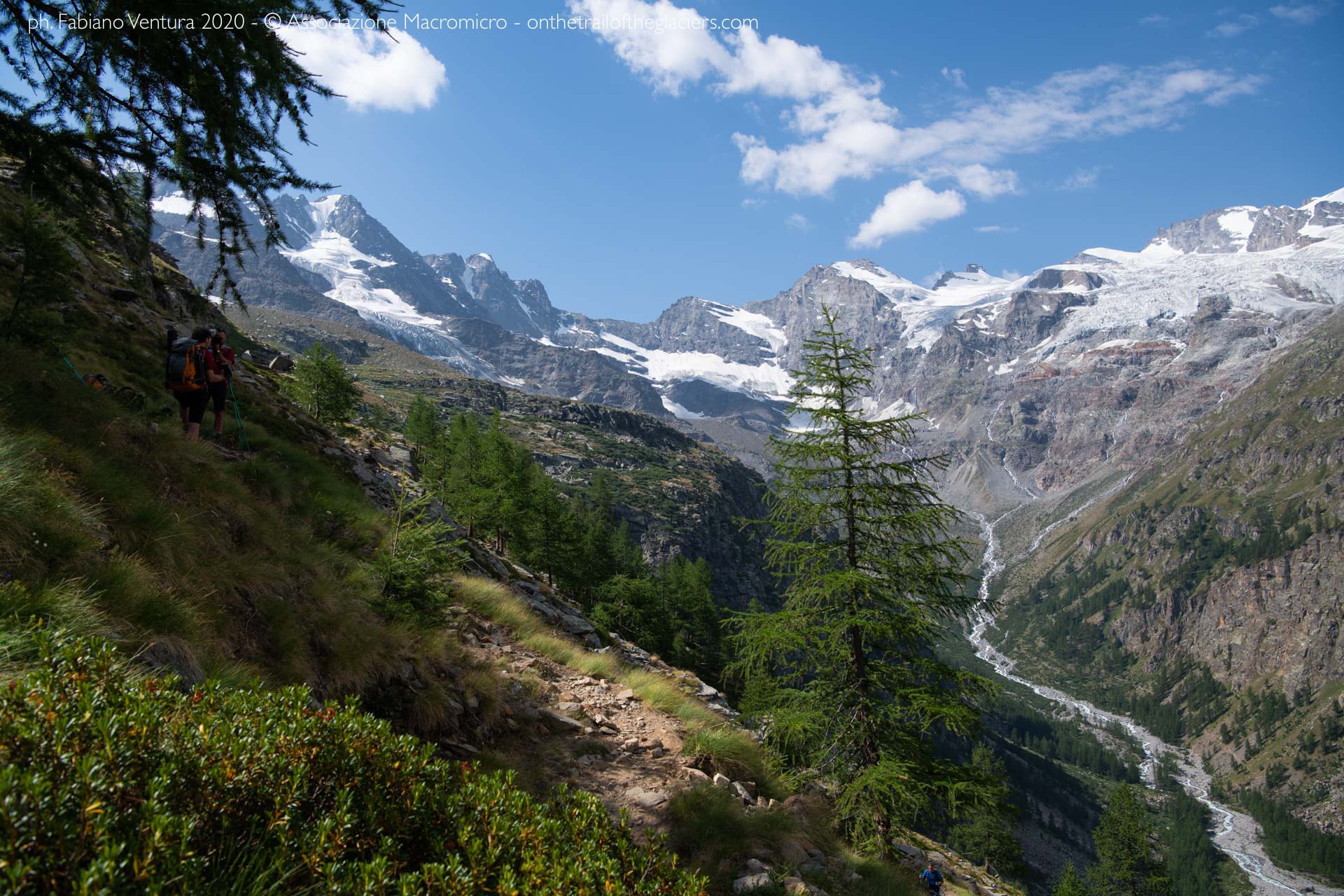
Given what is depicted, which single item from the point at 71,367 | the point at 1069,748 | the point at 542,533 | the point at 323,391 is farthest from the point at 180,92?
the point at 1069,748

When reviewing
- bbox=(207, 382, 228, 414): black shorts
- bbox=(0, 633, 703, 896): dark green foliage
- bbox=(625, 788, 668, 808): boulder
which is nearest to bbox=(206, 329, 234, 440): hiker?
bbox=(207, 382, 228, 414): black shorts

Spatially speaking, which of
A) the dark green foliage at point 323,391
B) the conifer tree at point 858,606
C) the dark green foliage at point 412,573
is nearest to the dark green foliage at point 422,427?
the dark green foliage at point 323,391

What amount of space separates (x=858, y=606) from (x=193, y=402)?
1132cm

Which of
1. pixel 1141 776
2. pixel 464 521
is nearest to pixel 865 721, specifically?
pixel 464 521

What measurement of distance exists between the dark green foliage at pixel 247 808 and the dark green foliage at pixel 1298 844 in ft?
709

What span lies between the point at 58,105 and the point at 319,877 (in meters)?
7.20

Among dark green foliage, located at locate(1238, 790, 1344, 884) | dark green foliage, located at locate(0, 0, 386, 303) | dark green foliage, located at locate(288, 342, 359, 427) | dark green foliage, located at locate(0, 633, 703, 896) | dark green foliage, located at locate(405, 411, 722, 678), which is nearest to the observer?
dark green foliage, located at locate(0, 633, 703, 896)

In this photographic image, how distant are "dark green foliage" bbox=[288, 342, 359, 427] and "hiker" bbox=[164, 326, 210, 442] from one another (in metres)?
20.8

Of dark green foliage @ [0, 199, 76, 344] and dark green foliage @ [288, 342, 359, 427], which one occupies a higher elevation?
dark green foliage @ [0, 199, 76, 344]

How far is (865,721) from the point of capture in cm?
1041

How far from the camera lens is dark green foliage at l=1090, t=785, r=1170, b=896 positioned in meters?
44.2

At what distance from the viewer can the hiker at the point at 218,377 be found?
9602 millimetres

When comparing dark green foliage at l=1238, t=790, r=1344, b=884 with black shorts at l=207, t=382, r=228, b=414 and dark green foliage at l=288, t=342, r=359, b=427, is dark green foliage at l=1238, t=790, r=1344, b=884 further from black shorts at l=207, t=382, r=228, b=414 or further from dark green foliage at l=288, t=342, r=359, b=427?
black shorts at l=207, t=382, r=228, b=414

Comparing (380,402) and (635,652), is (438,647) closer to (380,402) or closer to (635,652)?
(635,652)
